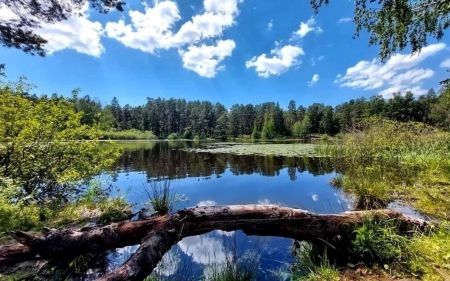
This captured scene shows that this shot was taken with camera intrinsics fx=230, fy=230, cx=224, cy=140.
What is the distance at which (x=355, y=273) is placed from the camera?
2.90 meters

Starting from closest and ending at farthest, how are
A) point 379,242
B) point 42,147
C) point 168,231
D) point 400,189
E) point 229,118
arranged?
1. point 168,231
2. point 379,242
3. point 42,147
4. point 400,189
5. point 229,118

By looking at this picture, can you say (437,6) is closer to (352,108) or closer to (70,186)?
(70,186)

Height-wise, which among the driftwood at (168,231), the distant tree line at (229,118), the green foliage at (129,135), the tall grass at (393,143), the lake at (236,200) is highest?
the distant tree line at (229,118)

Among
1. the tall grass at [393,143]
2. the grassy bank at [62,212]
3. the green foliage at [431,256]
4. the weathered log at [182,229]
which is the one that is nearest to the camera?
the green foliage at [431,256]

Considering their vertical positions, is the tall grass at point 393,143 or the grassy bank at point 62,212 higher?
the tall grass at point 393,143

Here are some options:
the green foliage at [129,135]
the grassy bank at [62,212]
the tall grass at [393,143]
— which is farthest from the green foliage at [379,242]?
the green foliage at [129,135]

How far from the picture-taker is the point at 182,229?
287 cm

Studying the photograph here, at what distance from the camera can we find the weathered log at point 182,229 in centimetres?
260

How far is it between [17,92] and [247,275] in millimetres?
7251

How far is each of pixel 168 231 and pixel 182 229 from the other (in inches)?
7.3

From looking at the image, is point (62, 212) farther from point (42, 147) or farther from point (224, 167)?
point (224, 167)

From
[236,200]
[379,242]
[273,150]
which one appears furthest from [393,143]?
[273,150]

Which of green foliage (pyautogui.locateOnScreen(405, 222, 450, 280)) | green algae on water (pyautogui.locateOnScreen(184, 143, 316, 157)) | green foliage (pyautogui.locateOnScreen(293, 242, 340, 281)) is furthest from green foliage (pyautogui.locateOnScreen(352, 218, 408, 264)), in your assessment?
green algae on water (pyautogui.locateOnScreen(184, 143, 316, 157))

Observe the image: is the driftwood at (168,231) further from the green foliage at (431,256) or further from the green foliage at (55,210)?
the green foliage at (55,210)
